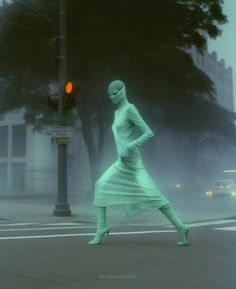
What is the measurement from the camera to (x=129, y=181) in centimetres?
780

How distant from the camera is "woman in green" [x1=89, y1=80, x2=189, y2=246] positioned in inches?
303

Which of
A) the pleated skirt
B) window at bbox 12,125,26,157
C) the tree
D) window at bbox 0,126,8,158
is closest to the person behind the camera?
the pleated skirt

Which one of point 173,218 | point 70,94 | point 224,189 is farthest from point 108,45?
point 173,218

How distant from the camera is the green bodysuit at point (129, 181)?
768 centimetres

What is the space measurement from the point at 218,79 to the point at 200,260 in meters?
98.9

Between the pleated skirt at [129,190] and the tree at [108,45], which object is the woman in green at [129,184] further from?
the tree at [108,45]

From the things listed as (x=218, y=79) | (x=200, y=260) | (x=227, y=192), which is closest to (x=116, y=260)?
(x=200, y=260)

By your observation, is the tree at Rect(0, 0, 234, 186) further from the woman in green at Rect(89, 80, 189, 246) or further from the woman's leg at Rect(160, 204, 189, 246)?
the woman's leg at Rect(160, 204, 189, 246)

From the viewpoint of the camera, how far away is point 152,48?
25922 mm

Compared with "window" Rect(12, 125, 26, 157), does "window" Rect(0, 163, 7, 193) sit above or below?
below

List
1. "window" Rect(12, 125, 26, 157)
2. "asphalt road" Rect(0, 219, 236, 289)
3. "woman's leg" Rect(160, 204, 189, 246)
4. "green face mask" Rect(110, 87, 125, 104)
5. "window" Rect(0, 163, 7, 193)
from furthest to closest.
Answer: "window" Rect(0, 163, 7, 193), "window" Rect(12, 125, 26, 157), "green face mask" Rect(110, 87, 125, 104), "woman's leg" Rect(160, 204, 189, 246), "asphalt road" Rect(0, 219, 236, 289)

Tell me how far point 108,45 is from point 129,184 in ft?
57.2

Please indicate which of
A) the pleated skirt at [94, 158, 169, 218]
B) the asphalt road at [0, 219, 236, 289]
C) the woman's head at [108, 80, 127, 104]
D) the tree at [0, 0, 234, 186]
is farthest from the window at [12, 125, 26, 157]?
the pleated skirt at [94, 158, 169, 218]

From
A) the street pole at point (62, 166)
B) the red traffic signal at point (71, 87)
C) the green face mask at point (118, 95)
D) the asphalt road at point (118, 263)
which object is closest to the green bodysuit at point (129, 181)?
the green face mask at point (118, 95)
